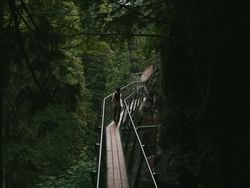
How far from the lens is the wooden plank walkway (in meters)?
10.4

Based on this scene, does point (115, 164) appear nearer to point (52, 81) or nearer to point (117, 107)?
point (52, 81)

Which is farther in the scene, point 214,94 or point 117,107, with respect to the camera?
point 117,107

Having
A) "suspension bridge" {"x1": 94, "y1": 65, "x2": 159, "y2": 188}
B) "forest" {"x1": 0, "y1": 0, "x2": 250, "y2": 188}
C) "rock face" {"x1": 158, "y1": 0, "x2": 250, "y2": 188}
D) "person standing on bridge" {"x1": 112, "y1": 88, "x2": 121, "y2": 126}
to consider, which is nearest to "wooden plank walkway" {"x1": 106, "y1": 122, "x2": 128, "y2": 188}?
"suspension bridge" {"x1": 94, "y1": 65, "x2": 159, "y2": 188}

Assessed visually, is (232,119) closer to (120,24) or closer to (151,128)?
(120,24)

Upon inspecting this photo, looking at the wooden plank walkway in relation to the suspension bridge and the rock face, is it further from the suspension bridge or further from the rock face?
the rock face

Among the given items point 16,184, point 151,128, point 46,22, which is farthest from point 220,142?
point 16,184

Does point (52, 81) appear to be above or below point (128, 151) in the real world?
above

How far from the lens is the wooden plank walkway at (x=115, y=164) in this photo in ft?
34.2

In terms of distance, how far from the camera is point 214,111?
7898 millimetres

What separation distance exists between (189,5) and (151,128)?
847 centimetres

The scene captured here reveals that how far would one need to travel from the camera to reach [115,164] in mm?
12125

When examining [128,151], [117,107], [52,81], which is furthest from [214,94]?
[117,107]

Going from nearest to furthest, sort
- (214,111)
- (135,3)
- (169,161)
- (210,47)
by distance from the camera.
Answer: (210,47) < (214,111) < (135,3) < (169,161)

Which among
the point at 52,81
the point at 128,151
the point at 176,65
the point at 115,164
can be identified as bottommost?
the point at 115,164
